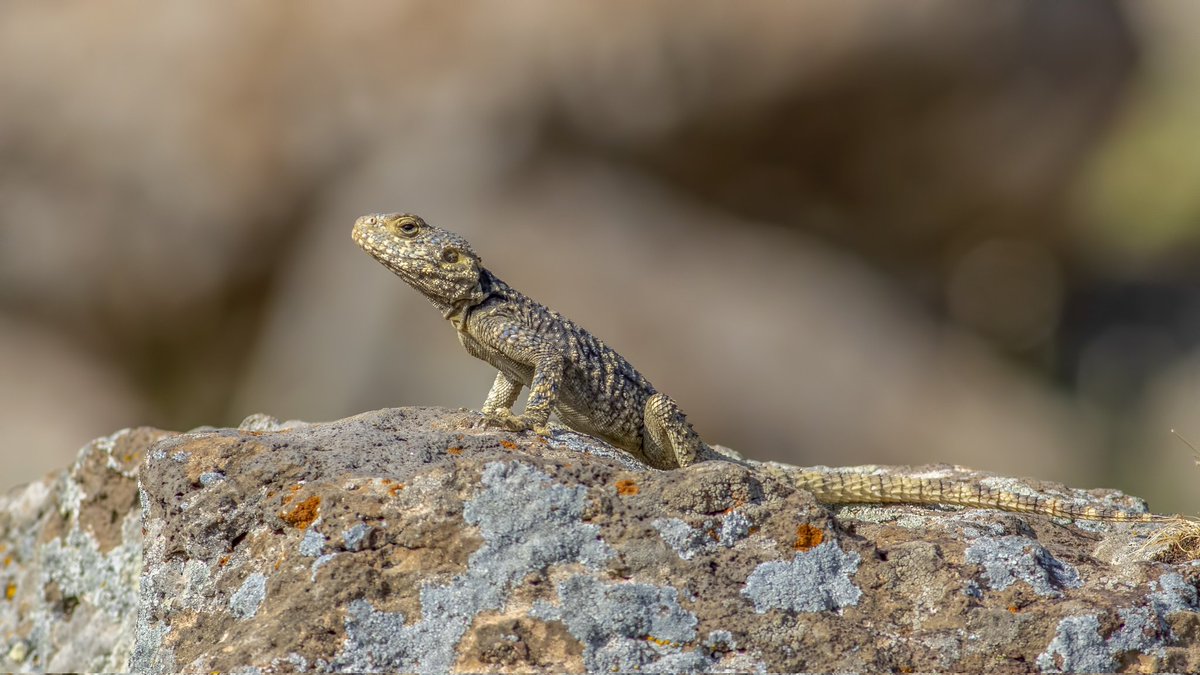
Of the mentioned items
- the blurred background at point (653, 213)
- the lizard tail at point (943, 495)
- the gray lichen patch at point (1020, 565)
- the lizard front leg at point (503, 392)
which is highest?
the blurred background at point (653, 213)

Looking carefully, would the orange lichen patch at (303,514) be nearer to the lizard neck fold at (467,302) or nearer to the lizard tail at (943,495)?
the lizard neck fold at (467,302)

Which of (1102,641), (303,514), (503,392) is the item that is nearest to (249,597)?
(303,514)

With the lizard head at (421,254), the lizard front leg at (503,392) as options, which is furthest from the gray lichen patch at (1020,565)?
the lizard head at (421,254)

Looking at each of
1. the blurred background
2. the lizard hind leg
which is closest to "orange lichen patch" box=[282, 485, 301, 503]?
the lizard hind leg

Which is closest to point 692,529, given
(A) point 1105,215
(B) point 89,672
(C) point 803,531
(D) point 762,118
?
(C) point 803,531

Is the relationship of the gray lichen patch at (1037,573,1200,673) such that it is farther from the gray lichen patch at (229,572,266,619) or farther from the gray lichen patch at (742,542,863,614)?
the gray lichen patch at (229,572,266,619)

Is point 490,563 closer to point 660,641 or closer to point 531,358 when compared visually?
point 660,641
